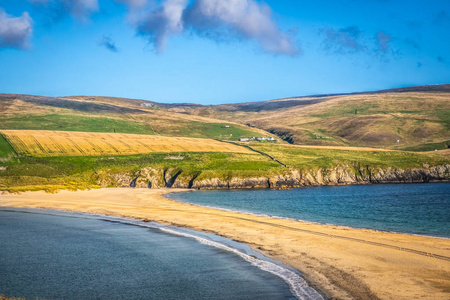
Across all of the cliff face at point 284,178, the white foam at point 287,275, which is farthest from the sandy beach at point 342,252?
the cliff face at point 284,178

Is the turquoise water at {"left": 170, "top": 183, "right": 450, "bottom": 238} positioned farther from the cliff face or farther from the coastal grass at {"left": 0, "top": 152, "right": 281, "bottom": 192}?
the coastal grass at {"left": 0, "top": 152, "right": 281, "bottom": 192}

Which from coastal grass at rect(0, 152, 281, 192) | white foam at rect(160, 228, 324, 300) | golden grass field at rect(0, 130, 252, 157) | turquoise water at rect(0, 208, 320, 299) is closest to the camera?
white foam at rect(160, 228, 324, 300)

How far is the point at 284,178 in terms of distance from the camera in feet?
336

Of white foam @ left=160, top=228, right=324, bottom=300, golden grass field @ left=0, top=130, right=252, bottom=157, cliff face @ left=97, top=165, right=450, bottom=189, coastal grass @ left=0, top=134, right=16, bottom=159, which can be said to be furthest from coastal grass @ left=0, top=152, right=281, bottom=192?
white foam @ left=160, top=228, right=324, bottom=300

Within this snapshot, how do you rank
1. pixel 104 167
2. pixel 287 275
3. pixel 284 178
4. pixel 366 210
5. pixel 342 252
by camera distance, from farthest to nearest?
pixel 284 178
pixel 104 167
pixel 366 210
pixel 342 252
pixel 287 275

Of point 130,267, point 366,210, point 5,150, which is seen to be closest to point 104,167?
point 5,150

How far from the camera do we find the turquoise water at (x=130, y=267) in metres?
20.2

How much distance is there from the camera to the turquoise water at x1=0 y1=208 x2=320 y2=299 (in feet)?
66.4

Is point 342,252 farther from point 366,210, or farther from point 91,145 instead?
point 91,145

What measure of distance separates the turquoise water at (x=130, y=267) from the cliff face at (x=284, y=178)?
57424 mm

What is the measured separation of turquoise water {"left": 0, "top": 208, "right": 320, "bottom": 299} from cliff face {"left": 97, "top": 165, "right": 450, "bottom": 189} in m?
57.4

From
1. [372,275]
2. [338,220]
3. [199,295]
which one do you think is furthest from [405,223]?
[199,295]

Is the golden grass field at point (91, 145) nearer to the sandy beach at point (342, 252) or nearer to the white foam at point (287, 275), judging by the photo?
the sandy beach at point (342, 252)

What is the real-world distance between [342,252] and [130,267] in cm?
1437
